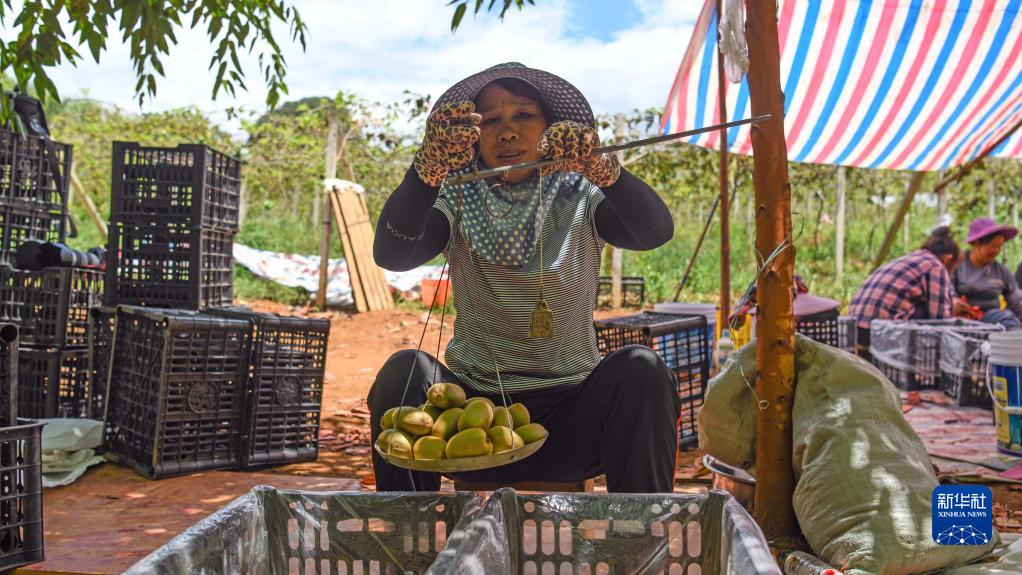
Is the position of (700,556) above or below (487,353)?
below

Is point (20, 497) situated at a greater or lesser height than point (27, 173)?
lesser

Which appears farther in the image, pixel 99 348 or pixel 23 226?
pixel 23 226

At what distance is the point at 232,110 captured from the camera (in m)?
13.2

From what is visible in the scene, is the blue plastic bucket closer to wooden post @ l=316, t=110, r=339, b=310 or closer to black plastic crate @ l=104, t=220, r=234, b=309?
black plastic crate @ l=104, t=220, r=234, b=309

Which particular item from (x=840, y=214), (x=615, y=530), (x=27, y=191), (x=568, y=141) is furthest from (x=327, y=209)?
(x=615, y=530)

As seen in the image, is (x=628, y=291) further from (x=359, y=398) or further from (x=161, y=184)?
(x=161, y=184)

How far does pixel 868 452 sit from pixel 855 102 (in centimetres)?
415

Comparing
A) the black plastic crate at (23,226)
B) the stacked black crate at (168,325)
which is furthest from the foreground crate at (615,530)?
the black plastic crate at (23,226)

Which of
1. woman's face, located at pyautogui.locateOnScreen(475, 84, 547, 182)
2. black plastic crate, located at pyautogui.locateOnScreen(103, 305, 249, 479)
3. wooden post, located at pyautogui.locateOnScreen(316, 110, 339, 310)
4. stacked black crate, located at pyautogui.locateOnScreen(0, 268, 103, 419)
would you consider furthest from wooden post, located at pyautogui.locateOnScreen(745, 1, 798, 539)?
wooden post, located at pyautogui.locateOnScreen(316, 110, 339, 310)

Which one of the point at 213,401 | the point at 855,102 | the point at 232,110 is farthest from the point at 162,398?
the point at 232,110

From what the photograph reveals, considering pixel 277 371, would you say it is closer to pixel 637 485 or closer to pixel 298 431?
pixel 298 431

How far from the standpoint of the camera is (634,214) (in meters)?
2.32

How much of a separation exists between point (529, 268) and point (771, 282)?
77 centimetres

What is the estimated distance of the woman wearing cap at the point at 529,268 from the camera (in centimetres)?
208
